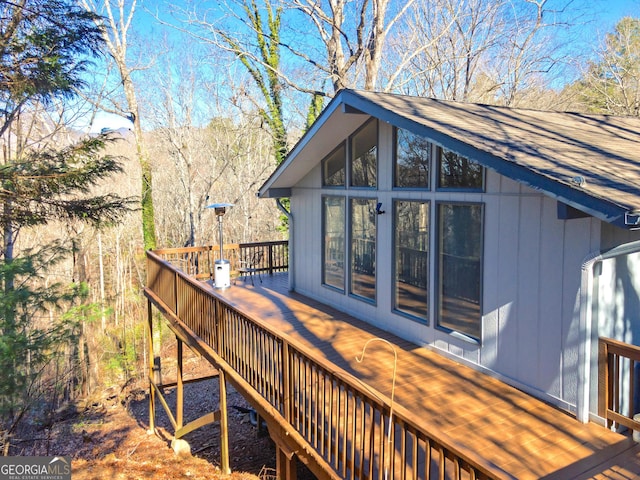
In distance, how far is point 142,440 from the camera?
11070mm

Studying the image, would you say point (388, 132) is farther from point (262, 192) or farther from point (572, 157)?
point (262, 192)

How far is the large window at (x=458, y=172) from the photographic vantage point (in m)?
5.36

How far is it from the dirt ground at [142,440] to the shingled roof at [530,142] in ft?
17.3

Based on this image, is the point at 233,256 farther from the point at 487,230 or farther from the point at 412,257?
the point at 487,230

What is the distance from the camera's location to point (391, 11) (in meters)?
17.6

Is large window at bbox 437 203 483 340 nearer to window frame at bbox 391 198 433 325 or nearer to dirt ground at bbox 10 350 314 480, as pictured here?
window frame at bbox 391 198 433 325

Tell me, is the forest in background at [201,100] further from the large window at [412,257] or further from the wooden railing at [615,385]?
the wooden railing at [615,385]

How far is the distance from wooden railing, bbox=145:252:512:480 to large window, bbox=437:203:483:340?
1656 mm

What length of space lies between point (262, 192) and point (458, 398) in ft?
19.0

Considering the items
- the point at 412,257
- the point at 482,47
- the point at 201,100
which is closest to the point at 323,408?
the point at 412,257

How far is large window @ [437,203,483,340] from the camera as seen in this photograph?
17.7ft

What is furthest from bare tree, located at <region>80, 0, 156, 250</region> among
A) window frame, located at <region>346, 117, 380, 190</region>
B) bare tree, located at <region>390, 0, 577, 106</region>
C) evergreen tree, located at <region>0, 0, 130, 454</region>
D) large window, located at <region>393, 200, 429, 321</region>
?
large window, located at <region>393, 200, 429, 321</region>

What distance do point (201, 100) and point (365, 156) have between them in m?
15.8

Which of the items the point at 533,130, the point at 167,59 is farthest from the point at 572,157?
the point at 167,59
